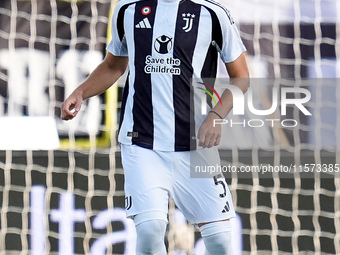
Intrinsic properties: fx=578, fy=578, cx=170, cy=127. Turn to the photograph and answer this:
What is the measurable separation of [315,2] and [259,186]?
3.76ft

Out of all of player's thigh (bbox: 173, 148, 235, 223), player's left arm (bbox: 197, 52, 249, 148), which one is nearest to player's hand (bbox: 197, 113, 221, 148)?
player's left arm (bbox: 197, 52, 249, 148)

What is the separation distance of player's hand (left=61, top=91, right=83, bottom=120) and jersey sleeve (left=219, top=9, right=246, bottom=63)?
58cm

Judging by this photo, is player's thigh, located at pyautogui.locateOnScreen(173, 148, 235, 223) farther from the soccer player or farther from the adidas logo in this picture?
the adidas logo

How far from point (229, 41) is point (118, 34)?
437 millimetres

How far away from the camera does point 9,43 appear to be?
3475 mm

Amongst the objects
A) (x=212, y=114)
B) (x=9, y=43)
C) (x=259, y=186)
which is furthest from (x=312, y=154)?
(x=9, y=43)

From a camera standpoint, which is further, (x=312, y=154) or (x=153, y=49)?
(x=312, y=154)

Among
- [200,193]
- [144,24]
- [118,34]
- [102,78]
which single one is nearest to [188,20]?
[144,24]

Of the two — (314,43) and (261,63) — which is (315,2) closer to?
(314,43)

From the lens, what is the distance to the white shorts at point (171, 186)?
2.09m

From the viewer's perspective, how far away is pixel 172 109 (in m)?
2.15

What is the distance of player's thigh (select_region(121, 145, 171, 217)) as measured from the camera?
2.08m

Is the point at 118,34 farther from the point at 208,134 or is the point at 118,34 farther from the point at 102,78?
the point at 208,134
